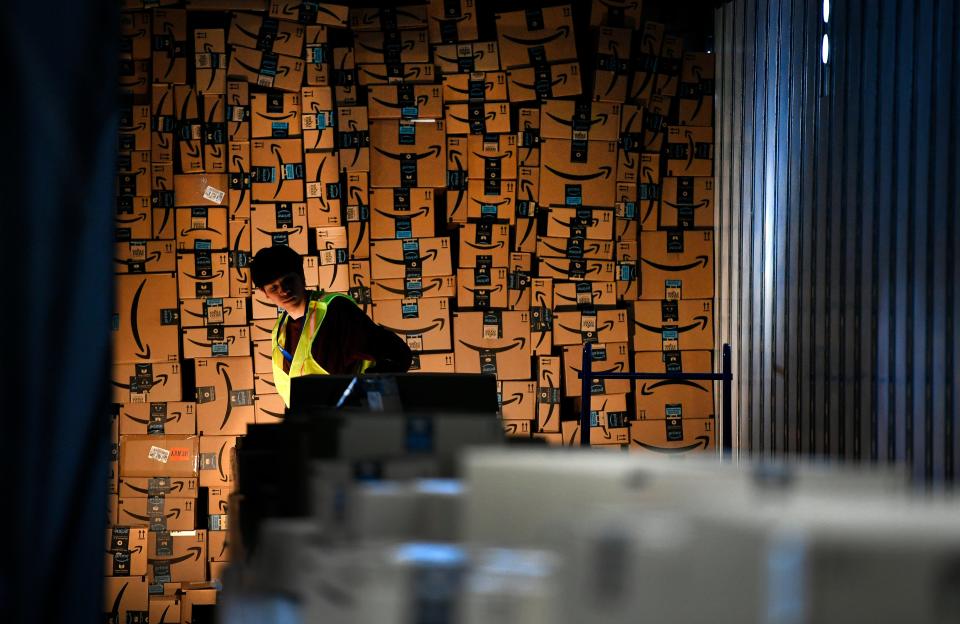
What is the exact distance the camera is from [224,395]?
5.93m

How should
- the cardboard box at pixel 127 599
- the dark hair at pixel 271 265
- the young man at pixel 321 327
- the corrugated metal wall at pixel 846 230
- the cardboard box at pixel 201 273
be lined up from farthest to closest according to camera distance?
the cardboard box at pixel 201 273
the cardboard box at pixel 127 599
the dark hair at pixel 271 265
the young man at pixel 321 327
the corrugated metal wall at pixel 846 230

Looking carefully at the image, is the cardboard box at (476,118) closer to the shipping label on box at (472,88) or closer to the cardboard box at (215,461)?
the shipping label on box at (472,88)

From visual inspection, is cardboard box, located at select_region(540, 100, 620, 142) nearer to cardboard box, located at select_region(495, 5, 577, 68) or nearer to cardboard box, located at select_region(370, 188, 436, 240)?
cardboard box, located at select_region(495, 5, 577, 68)

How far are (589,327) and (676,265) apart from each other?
0.64 meters

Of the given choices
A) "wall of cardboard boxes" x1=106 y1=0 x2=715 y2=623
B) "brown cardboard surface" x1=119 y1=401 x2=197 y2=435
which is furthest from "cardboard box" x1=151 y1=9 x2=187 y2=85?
"brown cardboard surface" x1=119 y1=401 x2=197 y2=435

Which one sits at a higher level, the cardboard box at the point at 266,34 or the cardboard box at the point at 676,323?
the cardboard box at the point at 266,34

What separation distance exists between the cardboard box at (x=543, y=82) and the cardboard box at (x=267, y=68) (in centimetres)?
120

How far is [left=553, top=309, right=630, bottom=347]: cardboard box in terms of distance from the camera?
616cm

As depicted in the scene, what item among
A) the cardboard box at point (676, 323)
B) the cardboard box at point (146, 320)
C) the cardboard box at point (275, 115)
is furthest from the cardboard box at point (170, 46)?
the cardboard box at point (676, 323)

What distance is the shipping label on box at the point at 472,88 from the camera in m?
6.16

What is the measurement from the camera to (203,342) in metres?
5.94

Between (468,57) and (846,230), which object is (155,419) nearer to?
(468,57)

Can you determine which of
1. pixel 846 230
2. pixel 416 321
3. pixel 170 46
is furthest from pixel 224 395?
pixel 846 230

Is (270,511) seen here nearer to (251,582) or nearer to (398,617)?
(251,582)
